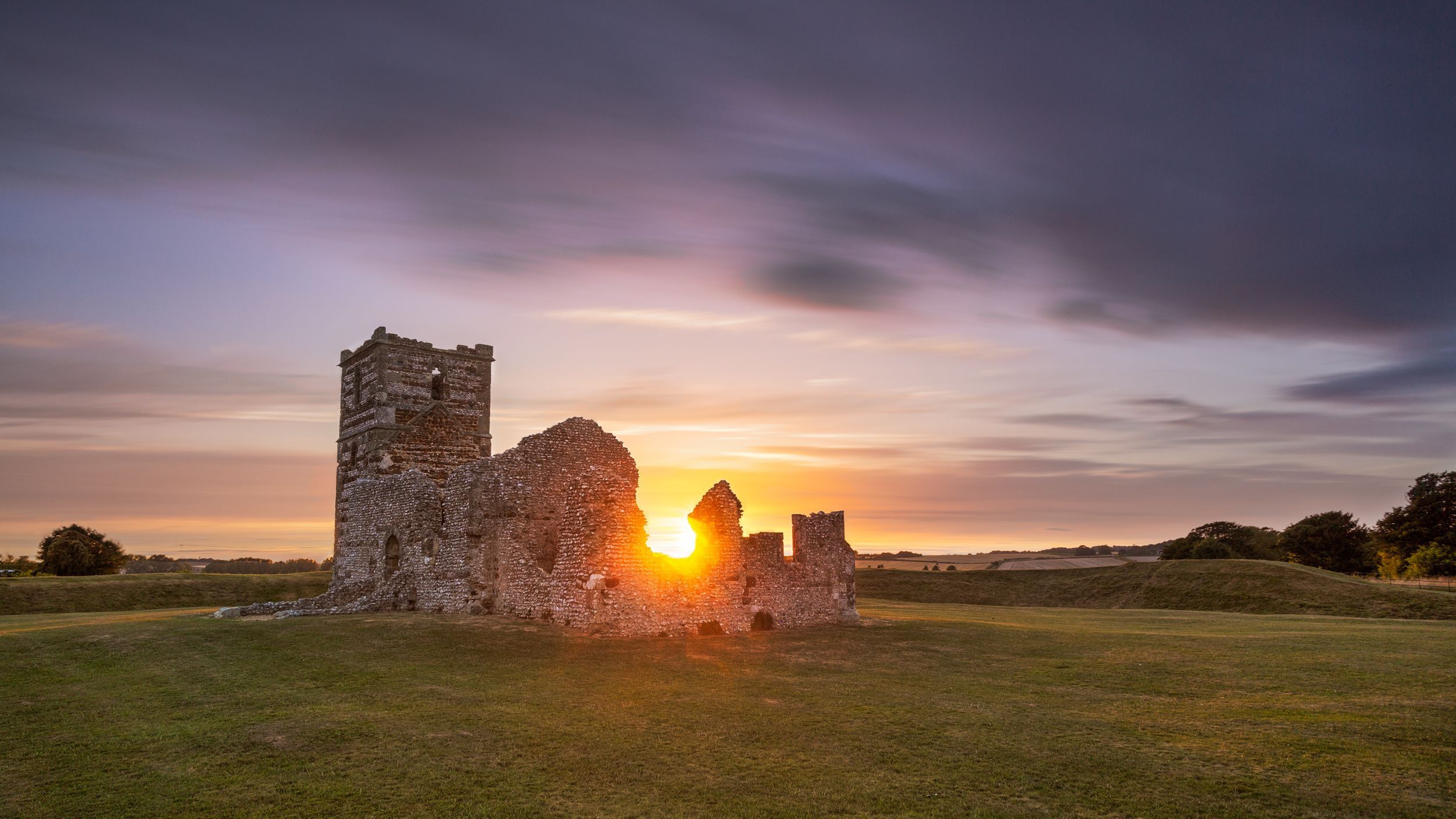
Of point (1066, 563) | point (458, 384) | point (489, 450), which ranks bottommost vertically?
point (1066, 563)

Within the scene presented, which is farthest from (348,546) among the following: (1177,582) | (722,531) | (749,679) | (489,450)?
(1177,582)

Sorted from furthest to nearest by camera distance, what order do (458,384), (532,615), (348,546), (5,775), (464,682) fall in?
(458,384)
(348,546)
(532,615)
(464,682)
(5,775)

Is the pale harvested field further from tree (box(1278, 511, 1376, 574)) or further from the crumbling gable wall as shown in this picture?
the crumbling gable wall

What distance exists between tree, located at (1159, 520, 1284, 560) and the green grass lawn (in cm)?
5561

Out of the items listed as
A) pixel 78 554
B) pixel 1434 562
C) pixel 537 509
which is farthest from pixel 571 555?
pixel 1434 562

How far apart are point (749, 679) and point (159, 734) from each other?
927cm

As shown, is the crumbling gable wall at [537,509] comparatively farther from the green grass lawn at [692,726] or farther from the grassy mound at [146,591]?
the grassy mound at [146,591]

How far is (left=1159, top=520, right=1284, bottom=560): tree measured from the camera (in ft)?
232

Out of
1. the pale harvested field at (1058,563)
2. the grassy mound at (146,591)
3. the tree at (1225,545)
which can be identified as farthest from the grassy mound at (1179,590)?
the grassy mound at (146,591)

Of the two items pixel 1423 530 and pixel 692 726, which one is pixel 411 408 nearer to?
pixel 692 726

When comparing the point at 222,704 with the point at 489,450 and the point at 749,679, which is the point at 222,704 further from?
the point at 489,450

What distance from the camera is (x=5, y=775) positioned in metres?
9.26

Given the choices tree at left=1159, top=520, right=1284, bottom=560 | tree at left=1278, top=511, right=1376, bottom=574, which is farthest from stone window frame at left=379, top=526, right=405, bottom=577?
tree at left=1278, top=511, right=1376, bottom=574

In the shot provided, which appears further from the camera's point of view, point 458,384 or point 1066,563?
point 1066,563
